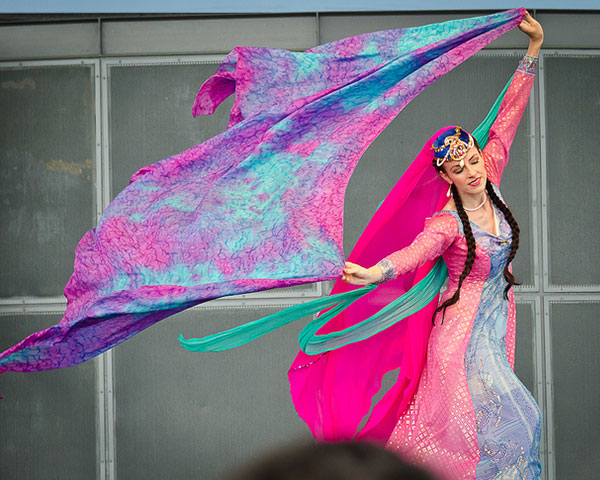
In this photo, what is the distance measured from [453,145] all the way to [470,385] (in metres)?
0.75

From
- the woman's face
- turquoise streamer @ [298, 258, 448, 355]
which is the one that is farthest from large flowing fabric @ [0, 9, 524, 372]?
turquoise streamer @ [298, 258, 448, 355]

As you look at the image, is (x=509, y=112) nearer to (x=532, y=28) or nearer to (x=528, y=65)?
A: (x=528, y=65)

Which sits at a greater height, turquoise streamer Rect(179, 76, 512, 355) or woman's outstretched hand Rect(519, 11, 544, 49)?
woman's outstretched hand Rect(519, 11, 544, 49)

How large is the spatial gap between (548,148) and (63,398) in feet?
9.36

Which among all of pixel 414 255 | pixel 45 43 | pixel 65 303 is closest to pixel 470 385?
pixel 414 255

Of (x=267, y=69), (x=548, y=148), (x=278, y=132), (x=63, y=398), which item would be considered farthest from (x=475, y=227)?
(x=63, y=398)

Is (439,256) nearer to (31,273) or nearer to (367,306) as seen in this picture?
(367,306)

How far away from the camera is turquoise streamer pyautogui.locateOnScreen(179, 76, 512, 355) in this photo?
2.51m

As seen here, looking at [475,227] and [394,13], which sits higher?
[394,13]

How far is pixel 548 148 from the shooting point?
4.10 metres

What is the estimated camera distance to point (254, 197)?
95.8 inches

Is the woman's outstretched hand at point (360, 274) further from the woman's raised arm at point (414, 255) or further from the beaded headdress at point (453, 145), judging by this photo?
the beaded headdress at point (453, 145)

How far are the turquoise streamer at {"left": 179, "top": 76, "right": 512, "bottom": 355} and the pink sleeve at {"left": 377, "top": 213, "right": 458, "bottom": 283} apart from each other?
0.18m

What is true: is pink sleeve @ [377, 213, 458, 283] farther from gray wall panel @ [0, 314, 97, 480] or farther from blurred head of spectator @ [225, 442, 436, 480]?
gray wall panel @ [0, 314, 97, 480]
